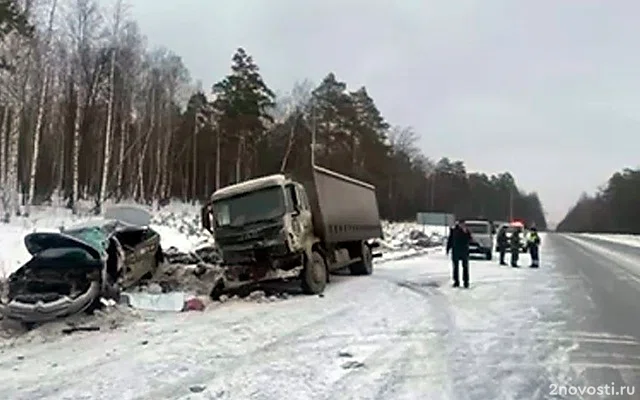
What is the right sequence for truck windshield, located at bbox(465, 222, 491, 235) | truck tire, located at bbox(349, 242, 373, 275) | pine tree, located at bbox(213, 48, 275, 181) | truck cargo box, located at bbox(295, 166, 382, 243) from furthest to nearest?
pine tree, located at bbox(213, 48, 275, 181) < truck windshield, located at bbox(465, 222, 491, 235) < truck tire, located at bbox(349, 242, 373, 275) < truck cargo box, located at bbox(295, 166, 382, 243)

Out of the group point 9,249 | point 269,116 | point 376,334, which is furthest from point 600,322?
point 269,116

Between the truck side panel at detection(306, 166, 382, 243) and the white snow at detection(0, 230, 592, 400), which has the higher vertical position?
the truck side panel at detection(306, 166, 382, 243)

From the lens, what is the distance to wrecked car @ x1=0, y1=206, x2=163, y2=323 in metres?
10.9

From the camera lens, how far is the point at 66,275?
38.4 feet

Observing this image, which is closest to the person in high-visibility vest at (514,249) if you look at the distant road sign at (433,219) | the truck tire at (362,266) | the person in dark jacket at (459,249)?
the truck tire at (362,266)

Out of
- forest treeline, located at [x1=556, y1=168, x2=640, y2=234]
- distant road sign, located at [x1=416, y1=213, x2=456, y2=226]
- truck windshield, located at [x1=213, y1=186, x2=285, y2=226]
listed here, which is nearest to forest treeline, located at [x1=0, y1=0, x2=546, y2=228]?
distant road sign, located at [x1=416, y1=213, x2=456, y2=226]

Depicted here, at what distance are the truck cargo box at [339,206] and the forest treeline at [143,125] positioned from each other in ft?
49.5

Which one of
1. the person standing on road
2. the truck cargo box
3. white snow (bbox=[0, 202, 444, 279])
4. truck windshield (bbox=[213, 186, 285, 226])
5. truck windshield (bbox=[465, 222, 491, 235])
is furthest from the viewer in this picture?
truck windshield (bbox=[465, 222, 491, 235])

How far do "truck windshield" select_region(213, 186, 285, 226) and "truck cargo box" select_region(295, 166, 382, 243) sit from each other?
1929mm

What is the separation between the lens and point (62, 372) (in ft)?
26.3

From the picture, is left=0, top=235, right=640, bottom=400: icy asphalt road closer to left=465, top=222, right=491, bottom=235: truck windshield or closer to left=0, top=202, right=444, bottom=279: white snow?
left=0, top=202, right=444, bottom=279: white snow

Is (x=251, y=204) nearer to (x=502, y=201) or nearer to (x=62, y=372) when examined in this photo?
(x=62, y=372)

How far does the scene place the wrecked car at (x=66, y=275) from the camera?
10.9m

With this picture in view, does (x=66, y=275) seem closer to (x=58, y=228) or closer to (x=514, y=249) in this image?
(x=58, y=228)
